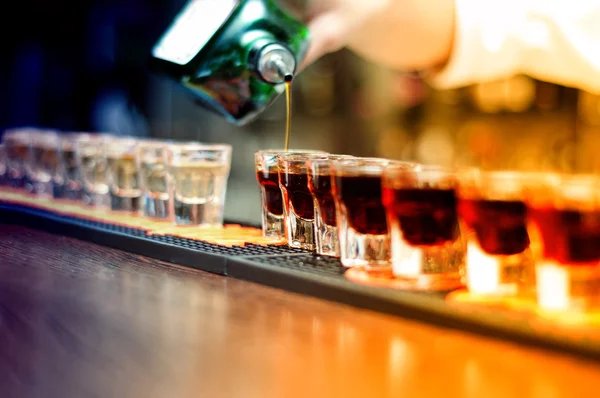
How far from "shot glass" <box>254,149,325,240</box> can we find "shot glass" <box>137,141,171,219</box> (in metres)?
0.38

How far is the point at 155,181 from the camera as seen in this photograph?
1844mm

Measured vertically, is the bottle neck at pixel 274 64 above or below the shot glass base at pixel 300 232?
above

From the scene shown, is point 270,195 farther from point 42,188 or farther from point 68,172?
point 42,188

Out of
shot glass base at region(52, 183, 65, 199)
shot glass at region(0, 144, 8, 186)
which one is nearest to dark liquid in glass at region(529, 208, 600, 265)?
shot glass base at region(52, 183, 65, 199)

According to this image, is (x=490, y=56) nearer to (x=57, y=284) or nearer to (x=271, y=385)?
(x=57, y=284)

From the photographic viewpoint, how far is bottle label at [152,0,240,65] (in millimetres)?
1542

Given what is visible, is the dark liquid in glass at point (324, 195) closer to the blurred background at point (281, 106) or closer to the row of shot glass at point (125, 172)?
the row of shot glass at point (125, 172)

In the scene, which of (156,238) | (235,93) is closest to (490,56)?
(235,93)

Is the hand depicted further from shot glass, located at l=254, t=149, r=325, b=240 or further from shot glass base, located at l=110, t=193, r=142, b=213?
shot glass base, located at l=110, t=193, r=142, b=213

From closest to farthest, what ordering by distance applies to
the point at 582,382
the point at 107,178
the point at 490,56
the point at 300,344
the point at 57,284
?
the point at 582,382 < the point at 300,344 < the point at 57,284 < the point at 490,56 < the point at 107,178

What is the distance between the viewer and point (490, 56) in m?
1.85

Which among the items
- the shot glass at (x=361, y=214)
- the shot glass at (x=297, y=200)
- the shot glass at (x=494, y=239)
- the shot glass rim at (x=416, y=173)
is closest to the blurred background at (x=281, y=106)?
the shot glass at (x=297, y=200)

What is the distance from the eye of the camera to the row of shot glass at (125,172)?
1746mm

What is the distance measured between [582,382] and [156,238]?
94 centimetres
